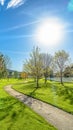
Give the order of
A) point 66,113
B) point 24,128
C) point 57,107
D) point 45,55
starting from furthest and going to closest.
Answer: point 45,55 → point 57,107 → point 66,113 → point 24,128

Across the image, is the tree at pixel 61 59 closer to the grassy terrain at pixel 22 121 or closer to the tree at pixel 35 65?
the tree at pixel 35 65

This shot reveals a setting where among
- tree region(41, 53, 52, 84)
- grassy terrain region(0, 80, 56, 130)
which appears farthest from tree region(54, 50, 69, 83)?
grassy terrain region(0, 80, 56, 130)

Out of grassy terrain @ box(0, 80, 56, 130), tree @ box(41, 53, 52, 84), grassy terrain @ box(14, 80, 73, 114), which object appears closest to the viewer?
grassy terrain @ box(0, 80, 56, 130)

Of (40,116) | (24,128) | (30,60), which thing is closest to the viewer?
(24,128)

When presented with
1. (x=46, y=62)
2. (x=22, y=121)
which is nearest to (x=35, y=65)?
(x=46, y=62)

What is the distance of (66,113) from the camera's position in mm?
13414

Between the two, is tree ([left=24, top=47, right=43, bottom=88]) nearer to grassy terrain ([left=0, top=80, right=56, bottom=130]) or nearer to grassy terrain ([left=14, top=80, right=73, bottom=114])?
grassy terrain ([left=14, top=80, right=73, bottom=114])

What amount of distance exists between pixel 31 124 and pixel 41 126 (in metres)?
0.74

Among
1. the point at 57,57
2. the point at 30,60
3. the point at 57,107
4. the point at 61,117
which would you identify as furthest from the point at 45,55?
the point at 61,117

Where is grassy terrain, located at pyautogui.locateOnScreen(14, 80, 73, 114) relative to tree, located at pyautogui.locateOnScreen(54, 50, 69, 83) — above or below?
below

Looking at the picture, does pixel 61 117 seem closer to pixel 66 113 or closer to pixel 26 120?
pixel 66 113

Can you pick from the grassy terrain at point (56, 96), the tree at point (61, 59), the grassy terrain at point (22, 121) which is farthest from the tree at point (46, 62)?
the grassy terrain at point (22, 121)

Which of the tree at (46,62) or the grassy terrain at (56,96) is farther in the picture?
the tree at (46,62)

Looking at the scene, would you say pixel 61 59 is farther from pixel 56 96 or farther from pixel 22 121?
pixel 22 121
